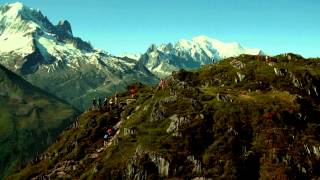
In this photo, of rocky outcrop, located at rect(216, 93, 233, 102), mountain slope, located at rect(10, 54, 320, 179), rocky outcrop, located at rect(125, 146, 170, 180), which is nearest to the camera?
mountain slope, located at rect(10, 54, 320, 179)

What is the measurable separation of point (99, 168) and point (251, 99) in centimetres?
5929

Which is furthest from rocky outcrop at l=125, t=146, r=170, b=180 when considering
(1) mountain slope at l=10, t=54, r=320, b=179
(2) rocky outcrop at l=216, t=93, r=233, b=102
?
(2) rocky outcrop at l=216, t=93, r=233, b=102

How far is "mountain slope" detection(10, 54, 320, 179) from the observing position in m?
151

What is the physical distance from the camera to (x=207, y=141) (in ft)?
538

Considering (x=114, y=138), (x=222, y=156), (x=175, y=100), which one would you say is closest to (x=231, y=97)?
(x=175, y=100)

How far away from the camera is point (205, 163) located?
152 meters

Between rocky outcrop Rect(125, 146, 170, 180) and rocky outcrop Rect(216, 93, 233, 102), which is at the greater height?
rocky outcrop Rect(216, 93, 233, 102)

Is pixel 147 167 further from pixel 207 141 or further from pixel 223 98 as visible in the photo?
pixel 223 98

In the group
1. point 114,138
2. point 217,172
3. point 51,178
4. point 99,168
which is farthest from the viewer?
point 114,138

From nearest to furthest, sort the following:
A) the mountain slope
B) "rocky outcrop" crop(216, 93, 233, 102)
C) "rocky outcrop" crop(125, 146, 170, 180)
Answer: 1. the mountain slope
2. "rocky outcrop" crop(125, 146, 170, 180)
3. "rocky outcrop" crop(216, 93, 233, 102)

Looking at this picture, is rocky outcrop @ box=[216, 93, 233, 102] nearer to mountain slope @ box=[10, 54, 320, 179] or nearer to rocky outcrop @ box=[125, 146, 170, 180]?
mountain slope @ box=[10, 54, 320, 179]

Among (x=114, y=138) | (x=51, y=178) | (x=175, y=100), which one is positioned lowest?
(x=51, y=178)

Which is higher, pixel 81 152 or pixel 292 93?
pixel 292 93

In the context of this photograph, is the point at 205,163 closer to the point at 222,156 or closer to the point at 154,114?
the point at 222,156
